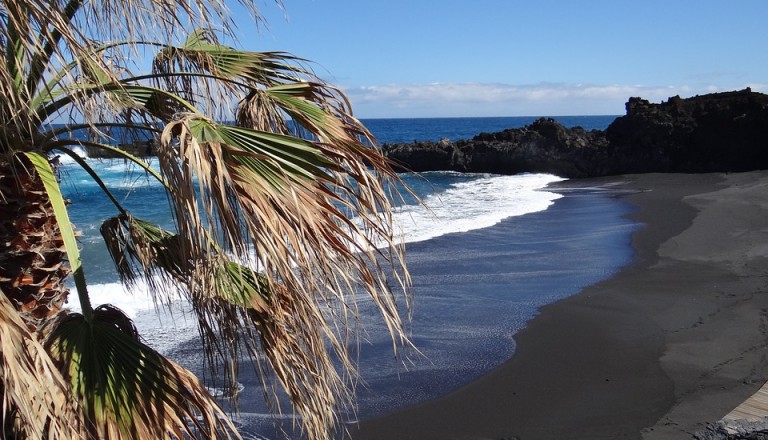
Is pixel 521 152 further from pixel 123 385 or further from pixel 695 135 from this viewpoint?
pixel 123 385

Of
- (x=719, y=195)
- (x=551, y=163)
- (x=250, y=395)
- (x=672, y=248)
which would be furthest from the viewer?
(x=551, y=163)

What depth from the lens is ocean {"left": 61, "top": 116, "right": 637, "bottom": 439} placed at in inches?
256

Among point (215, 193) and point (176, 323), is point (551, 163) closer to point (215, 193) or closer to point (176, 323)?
point (176, 323)

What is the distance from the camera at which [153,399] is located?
234 centimetres

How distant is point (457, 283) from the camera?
1052 cm

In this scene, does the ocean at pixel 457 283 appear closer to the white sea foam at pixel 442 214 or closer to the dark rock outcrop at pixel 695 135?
the white sea foam at pixel 442 214

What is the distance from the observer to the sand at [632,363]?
564cm

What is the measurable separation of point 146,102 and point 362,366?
13.9 feet

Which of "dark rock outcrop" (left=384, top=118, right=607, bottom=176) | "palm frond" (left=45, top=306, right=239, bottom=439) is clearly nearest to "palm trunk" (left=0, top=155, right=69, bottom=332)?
"palm frond" (left=45, top=306, right=239, bottom=439)

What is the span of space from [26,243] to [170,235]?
0.76 meters

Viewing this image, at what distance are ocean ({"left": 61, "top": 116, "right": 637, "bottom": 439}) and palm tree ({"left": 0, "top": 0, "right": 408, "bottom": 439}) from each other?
0.34m

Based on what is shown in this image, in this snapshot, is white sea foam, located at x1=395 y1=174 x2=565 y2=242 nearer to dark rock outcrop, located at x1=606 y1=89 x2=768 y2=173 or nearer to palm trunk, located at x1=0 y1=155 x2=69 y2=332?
dark rock outcrop, located at x1=606 y1=89 x2=768 y2=173

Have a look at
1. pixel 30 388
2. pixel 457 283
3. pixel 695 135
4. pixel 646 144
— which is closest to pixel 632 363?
pixel 457 283

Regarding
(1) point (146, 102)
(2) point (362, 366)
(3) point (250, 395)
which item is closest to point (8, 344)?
(1) point (146, 102)
